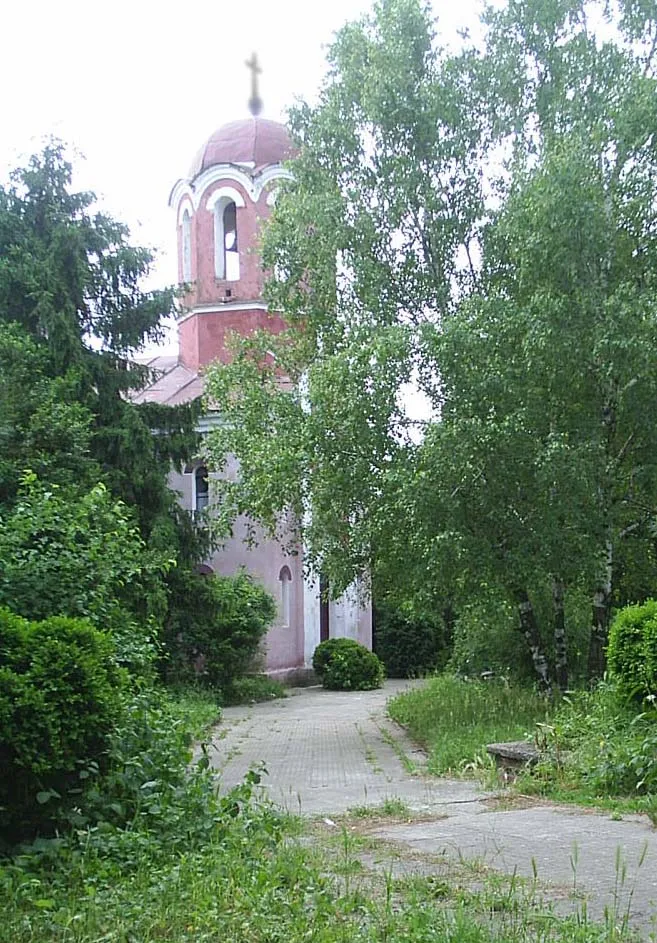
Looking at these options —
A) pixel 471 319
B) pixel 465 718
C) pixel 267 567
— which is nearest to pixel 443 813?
pixel 465 718

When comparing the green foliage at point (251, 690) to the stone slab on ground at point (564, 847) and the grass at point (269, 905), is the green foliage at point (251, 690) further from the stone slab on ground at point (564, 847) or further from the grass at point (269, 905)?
the grass at point (269, 905)

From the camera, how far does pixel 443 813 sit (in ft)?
27.4

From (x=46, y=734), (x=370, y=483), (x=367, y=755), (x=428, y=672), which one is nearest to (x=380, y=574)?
Answer: (x=370, y=483)

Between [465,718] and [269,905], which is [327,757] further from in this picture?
[269,905]

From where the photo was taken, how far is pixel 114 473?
20.7m

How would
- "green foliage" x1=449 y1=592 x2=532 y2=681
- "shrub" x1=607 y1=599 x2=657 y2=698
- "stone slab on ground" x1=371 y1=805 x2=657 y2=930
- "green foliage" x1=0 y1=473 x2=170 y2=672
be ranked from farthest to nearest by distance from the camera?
"green foliage" x1=449 y1=592 x2=532 y2=681
"shrub" x1=607 y1=599 x2=657 y2=698
"green foliage" x1=0 y1=473 x2=170 y2=672
"stone slab on ground" x1=371 y1=805 x2=657 y2=930

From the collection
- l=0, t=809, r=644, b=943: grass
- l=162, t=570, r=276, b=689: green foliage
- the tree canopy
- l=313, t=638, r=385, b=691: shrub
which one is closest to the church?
l=313, t=638, r=385, b=691: shrub

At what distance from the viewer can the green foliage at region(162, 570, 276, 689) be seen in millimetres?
22688

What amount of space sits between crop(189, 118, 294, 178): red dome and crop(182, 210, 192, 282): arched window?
1.31 meters

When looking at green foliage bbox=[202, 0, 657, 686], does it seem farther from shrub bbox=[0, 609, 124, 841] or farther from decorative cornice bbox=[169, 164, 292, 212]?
decorative cornice bbox=[169, 164, 292, 212]

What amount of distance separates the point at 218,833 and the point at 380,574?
31.4 ft

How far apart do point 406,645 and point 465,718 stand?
19.4m

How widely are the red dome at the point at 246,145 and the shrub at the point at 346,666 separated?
13916 mm

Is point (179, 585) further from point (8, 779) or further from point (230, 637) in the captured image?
point (8, 779)
